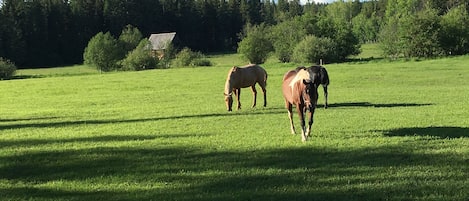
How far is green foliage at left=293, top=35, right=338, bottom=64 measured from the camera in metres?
70.2

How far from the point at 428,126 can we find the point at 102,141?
9113mm

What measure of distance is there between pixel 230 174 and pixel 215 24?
141557mm

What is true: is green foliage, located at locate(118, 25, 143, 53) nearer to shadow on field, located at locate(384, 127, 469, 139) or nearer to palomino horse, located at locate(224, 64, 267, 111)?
palomino horse, located at locate(224, 64, 267, 111)

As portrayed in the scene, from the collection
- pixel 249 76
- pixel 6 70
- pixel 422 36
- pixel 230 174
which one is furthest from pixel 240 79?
→ pixel 6 70

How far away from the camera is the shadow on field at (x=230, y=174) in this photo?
24.1ft

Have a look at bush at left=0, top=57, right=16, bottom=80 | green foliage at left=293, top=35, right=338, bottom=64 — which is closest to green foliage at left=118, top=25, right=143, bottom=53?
bush at left=0, top=57, right=16, bottom=80

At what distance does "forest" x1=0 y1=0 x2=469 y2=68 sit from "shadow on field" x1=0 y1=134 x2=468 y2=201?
6280cm

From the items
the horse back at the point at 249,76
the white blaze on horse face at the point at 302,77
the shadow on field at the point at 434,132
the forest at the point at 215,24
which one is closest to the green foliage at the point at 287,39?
the forest at the point at 215,24

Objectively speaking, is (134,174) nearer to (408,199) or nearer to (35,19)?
(408,199)

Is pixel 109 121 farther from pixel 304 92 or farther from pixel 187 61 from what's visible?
pixel 187 61

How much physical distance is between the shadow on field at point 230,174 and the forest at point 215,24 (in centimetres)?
6280

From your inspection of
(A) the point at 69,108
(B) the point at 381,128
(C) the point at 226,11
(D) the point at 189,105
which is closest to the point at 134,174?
(B) the point at 381,128

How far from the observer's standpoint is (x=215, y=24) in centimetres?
14788

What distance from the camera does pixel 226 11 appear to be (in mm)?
150125
